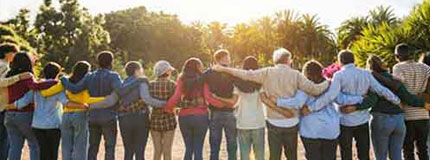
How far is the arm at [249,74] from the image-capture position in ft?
21.7

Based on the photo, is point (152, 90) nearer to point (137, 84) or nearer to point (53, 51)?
point (137, 84)

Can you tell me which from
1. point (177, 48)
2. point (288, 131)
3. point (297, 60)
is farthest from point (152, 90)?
point (177, 48)

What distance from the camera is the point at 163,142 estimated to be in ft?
23.5

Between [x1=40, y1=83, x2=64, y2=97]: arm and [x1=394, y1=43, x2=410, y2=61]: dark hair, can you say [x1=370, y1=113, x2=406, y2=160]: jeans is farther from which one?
[x1=40, y1=83, x2=64, y2=97]: arm

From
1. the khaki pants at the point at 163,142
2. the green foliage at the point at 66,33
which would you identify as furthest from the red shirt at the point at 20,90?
the green foliage at the point at 66,33

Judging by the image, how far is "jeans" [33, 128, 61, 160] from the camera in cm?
687

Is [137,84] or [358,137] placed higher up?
[137,84]

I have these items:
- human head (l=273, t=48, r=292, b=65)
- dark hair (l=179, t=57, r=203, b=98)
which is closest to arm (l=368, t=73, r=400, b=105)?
human head (l=273, t=48, r=292, b=65)

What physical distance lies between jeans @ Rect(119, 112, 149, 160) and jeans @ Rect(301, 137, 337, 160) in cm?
205

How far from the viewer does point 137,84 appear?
6.98m

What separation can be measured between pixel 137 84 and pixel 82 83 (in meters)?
0.67

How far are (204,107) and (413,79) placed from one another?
2.68m

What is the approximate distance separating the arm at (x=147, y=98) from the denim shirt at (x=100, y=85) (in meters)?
0.29

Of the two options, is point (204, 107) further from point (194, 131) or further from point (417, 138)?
point (417, 138)
